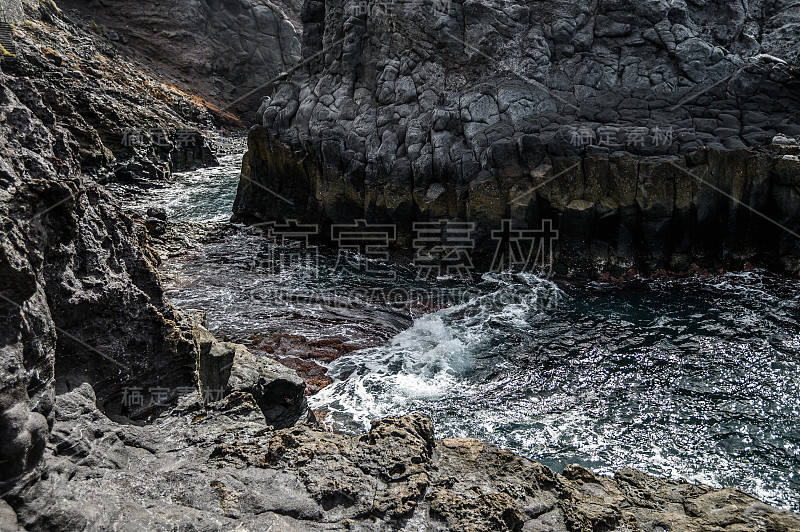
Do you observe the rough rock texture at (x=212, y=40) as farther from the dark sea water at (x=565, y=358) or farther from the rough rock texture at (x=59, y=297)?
the rough rock texture at (x=59, y=297)

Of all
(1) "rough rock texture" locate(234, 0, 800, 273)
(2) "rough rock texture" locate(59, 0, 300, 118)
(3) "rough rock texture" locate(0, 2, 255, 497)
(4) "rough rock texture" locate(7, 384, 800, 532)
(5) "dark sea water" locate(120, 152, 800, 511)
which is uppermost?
(2) "rough rock texture" locate(59, 0, 300, 118)

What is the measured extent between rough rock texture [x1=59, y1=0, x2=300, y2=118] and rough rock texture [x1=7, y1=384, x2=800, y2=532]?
65.5 m

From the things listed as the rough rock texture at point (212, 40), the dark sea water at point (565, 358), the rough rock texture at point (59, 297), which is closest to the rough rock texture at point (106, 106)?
the rough rock texture at point (212, 40)

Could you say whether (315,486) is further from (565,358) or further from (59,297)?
(565,358)

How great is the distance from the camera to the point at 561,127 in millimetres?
21859

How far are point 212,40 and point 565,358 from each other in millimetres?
74487

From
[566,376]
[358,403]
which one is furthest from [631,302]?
[358,403]

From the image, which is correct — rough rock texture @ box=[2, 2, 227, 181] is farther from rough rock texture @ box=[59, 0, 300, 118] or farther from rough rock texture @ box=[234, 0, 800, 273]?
rough rock texture @ box=[59, 0, 300, 118]

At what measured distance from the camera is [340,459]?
20.2 ft

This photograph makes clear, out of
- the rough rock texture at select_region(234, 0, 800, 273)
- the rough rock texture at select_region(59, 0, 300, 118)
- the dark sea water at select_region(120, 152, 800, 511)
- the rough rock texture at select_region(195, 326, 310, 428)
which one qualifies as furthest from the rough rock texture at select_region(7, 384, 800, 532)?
the rough rock texture at select_region(59, 0, 300, 118)

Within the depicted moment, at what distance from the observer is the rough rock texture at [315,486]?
4852 millimetres

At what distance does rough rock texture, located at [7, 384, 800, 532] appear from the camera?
4852 millimetres

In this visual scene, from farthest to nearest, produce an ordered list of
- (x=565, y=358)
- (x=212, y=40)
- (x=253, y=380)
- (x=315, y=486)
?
(x=212, y=40)
(x=565, y=358)
(x=253, y=380)
(x=315, y=486)

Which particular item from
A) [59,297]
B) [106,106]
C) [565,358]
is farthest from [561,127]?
[106,106]
